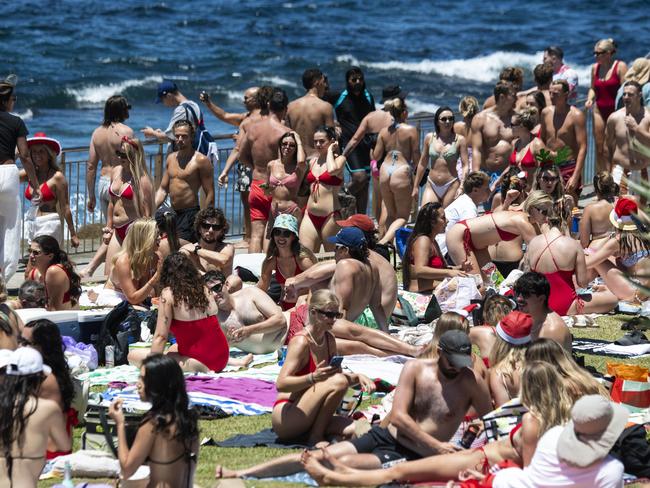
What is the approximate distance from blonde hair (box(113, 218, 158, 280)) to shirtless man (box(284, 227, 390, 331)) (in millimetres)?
1210

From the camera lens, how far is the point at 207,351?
31.6 ft

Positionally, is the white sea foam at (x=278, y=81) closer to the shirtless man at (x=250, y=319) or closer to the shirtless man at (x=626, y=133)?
the shirtless man at (x=626, y=133)

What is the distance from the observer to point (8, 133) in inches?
476

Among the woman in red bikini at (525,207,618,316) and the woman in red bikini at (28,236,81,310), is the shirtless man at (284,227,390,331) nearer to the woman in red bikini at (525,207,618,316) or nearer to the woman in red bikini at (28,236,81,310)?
the woman in red bikini at (525,207,618,316)

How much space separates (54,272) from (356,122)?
19.9 ft

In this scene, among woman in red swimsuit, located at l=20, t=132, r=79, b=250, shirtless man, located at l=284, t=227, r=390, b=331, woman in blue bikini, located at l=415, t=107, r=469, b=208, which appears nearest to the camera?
shirtless man, located at l=284, t=227, r=390, b=331

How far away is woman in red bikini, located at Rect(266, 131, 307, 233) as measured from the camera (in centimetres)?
1310

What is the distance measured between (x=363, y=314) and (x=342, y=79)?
33.3 meters

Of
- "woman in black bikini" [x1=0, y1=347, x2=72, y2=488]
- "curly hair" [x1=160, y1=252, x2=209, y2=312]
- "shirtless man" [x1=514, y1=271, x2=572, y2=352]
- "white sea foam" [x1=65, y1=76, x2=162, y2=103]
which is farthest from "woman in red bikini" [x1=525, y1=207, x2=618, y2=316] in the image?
"white sea foam" [x1=65, y1=76, x2=162, y2=103]

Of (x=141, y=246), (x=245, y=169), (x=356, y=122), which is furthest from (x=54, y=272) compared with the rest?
(x=356, y=122)

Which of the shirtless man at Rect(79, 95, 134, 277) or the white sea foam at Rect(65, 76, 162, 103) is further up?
the shirtless man at Rect(79, 95, 134, 277)

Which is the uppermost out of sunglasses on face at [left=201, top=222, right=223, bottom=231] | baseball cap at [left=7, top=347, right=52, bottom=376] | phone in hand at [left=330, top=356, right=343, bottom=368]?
baseball cap at [left=7, top=347, right=52, bottom=376]

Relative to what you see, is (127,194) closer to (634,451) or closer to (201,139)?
(201,139)

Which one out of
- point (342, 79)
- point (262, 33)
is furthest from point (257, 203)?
point (262, 33)
